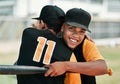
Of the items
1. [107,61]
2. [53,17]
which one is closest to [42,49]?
[53,17]

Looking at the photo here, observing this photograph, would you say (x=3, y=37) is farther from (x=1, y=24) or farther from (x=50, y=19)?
(x=50, y=19)

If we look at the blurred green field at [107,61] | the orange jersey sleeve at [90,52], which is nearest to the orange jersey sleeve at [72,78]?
the orange jersey sleeve at [90,52]

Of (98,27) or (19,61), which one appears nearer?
(19,61)

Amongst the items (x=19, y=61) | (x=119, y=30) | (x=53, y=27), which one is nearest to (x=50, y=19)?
(x=53, y=27)

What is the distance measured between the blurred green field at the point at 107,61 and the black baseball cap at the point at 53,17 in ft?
14.1

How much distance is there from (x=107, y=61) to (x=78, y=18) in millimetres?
7669

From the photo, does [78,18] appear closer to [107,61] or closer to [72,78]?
[72,78]

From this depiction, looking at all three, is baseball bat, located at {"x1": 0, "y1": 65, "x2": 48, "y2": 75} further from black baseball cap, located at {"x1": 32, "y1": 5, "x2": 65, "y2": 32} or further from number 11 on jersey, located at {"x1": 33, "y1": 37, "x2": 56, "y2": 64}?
black baseball cap, located at {"x1": 32, "y1": 5, "x2": 65, "y2": 32}

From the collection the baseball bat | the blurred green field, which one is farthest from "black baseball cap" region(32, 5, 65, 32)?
the blurred green field

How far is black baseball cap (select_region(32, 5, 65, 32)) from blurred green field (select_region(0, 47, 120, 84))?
4291 mm

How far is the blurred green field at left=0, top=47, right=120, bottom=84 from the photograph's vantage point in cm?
637

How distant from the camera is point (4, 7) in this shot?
11.4 m

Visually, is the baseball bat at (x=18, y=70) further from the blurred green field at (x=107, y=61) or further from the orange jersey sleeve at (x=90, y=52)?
the blurred green field at (x=107, y=61)

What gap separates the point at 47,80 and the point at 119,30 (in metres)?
11.6
